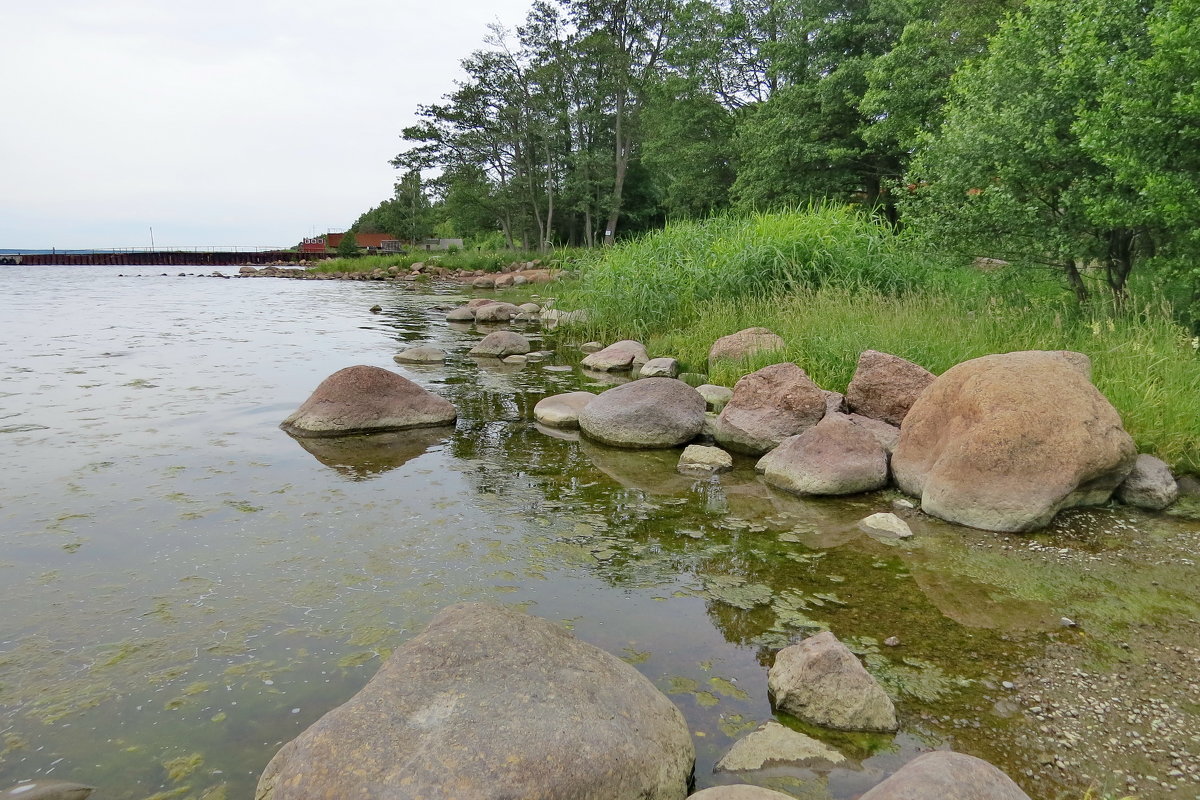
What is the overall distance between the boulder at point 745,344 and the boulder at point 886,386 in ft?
6.03

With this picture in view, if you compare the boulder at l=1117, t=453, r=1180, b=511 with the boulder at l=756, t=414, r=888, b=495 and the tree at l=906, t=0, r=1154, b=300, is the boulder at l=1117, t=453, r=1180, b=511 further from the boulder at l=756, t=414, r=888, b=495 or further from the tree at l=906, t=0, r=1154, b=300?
the tree at l=906, t=0, r=1154, b=300

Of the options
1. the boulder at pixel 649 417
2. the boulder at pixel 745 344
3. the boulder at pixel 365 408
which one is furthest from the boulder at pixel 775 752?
the boulder at pixel 745 344

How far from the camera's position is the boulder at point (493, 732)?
261 cm

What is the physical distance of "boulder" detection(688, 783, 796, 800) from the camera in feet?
8.74

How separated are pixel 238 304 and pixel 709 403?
22.4m

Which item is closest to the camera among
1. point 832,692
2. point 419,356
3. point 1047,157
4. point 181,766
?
point 181,766

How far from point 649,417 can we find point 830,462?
2153 millimetres

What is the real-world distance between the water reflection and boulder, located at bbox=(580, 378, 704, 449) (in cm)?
184

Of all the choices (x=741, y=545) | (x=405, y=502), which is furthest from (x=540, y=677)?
(x=405, y=502)

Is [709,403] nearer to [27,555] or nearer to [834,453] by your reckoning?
[834,453]

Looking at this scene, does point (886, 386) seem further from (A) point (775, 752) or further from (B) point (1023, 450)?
(A) point (775, 752)

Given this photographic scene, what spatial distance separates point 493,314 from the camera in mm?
20531

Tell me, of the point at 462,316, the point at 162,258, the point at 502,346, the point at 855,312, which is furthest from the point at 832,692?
the point at 162,258

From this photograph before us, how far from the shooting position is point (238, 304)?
2623 centimetres
